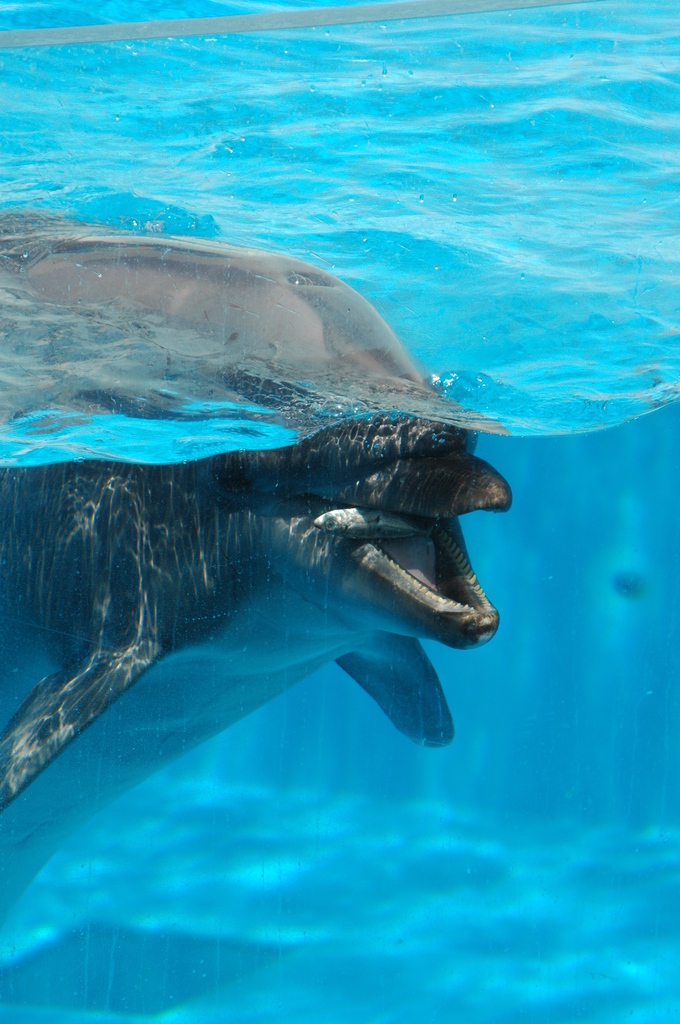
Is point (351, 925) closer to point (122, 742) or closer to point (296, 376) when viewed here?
point (122, 742)

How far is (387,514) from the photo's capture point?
15.2ft

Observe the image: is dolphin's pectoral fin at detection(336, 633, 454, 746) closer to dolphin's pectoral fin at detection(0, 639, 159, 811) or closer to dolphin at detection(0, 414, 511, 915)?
dolphin at detection(0, 414, 511, 915)

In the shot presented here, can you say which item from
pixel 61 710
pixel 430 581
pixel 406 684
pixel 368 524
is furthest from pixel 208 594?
pixel 406 684

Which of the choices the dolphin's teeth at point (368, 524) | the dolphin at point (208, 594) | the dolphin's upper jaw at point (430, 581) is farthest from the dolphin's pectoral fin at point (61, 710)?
the dolphin's upper jaw at point (430, 581)

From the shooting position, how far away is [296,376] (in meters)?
5.48

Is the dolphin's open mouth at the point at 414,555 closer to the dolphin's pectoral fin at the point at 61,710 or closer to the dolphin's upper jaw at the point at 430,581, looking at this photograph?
the dolphin's upper jaw at the point at 430,581

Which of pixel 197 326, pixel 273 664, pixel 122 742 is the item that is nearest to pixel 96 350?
pixel 197 326

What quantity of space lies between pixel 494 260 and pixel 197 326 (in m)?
2.61

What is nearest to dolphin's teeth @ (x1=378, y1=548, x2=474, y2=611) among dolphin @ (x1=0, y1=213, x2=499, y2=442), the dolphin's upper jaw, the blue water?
the dolphin's upper jaw

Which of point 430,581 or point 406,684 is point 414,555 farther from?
point 406,684

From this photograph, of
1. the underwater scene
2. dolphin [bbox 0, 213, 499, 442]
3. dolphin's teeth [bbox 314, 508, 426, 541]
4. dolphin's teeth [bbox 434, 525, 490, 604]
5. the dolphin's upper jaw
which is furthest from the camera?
dolphin [bbox 0, 213, 499, 442]

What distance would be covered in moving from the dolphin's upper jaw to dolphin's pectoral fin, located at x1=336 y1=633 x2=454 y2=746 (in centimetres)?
230

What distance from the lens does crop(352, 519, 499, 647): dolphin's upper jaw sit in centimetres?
409

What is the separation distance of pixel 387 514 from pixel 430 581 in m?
0.45
